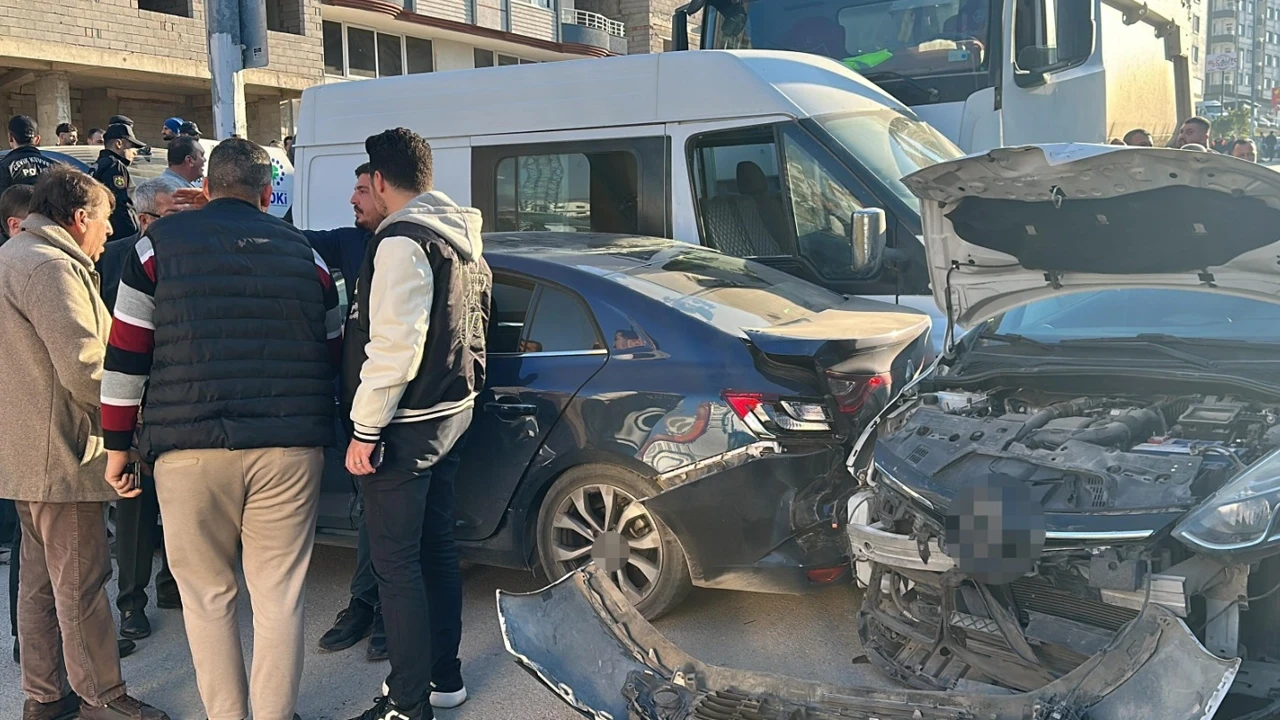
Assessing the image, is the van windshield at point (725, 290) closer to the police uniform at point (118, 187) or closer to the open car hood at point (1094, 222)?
the open car hood at point (1094, 222)

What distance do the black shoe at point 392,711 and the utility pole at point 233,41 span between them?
205 inches

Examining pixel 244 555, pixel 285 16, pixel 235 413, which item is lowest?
Result: pixel 244 555

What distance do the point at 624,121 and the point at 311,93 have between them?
275 centimetres

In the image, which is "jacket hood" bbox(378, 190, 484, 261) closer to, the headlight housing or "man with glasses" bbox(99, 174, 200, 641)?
"man with glasses" bbox(99, 174, 200, 641)

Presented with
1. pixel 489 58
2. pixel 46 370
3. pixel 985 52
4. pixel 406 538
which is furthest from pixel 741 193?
pixel 489 58

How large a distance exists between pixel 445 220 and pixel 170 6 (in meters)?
21.6

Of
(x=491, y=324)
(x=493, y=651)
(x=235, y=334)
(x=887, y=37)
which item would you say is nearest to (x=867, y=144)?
(x=887, y=37)

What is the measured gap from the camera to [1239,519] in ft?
8.95

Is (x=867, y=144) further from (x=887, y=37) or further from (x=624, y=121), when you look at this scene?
(x=887, y=37)

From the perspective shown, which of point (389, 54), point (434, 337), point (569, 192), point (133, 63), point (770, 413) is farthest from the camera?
point (389, 54)

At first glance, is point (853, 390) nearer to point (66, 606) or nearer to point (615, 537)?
point (615, 537)

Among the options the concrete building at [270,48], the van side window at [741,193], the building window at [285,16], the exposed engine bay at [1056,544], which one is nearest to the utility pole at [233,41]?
→ the van side window at [741,193]

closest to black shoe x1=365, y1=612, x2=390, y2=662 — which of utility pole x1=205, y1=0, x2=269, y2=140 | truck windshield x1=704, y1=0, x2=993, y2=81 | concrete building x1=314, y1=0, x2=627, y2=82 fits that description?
utility pole x1=205, y1=0, x2=269, y2=140

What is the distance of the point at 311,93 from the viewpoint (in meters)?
7.75
